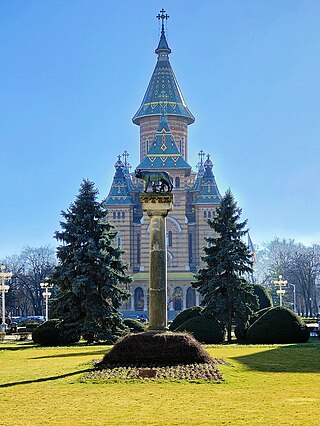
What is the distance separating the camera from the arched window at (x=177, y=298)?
82.9m

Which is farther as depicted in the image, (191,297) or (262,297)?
(191,297)

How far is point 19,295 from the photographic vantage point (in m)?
85.2

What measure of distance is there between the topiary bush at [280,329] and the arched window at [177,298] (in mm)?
49922

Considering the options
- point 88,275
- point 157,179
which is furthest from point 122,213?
point 157,179

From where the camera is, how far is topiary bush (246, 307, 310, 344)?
105 feet

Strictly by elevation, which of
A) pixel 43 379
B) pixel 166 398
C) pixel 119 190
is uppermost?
pixel 119 190

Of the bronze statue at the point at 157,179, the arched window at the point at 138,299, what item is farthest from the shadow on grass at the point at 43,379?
the arched window at the point at 138,299

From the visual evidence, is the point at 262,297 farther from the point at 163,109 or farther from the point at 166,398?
the point at 163,109

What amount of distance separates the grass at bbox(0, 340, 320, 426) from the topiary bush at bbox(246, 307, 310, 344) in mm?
10619

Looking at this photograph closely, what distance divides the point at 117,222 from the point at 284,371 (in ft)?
222

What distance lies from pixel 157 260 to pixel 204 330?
40.5ft

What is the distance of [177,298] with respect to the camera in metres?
83.3

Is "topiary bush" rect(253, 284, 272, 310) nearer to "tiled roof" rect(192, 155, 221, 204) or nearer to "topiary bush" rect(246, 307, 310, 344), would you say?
"topiary bush" rect(246, 307, 310, 344)

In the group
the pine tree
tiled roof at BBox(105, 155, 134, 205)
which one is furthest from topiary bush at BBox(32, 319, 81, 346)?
tiled roof at BBox(105, 155, 134, 205)
